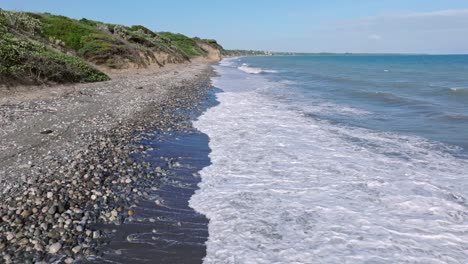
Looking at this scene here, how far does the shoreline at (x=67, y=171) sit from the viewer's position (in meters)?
5.32

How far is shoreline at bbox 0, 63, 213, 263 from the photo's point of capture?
5.32 m

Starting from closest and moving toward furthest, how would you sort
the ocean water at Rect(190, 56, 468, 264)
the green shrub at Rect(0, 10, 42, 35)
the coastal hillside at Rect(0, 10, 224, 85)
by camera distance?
the ocean water at Rect(190, 56, 468, 264)
the coastal hillside at Rect(0, 10, 224, 85)
the green shrub at Rect(0, 10, 42, 35)

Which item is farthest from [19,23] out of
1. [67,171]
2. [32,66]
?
[67,171]

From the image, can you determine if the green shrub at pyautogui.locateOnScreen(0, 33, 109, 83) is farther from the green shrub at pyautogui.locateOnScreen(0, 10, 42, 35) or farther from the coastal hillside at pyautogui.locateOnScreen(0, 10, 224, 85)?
the green shrub at pyautogui.locateOnScreen(0, 10, 42, 35)

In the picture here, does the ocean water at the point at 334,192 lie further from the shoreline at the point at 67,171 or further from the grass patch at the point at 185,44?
the grass patch at the point at 185,44

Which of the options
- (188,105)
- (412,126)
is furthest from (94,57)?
(412,126)

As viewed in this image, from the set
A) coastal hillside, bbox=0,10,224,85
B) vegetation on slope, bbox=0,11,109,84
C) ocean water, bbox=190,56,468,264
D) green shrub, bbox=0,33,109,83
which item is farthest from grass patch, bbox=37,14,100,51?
ocean water, bbox=190,56,468,264

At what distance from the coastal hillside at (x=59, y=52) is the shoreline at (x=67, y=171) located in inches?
120

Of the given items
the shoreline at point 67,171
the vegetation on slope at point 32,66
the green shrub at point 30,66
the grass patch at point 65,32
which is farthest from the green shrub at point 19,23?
the shoreline at point 67,171

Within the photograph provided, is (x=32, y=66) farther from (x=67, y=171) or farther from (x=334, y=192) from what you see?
(x=334, y=192)

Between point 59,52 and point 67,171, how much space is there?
66.0ft

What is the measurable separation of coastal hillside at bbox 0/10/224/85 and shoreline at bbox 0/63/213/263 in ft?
10.0

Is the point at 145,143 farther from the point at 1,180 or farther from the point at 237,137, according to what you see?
the point at 1,180

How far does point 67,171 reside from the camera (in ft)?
25.2
